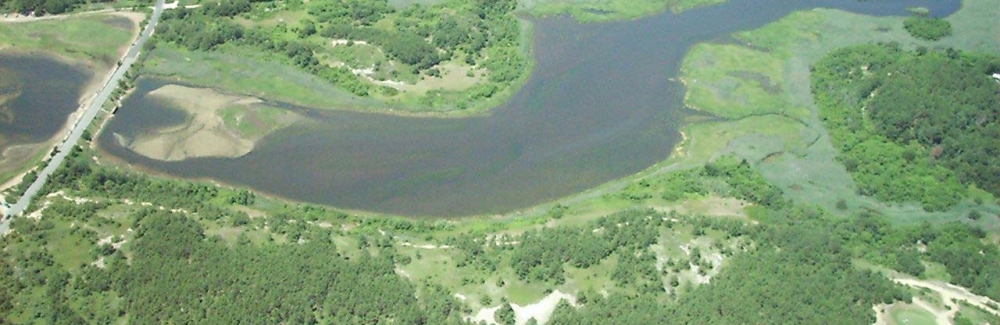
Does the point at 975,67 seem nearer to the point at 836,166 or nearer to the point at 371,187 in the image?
the point at 836,166

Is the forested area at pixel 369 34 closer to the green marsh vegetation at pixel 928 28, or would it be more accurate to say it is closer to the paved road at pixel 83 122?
the paved road at pixel 83 122

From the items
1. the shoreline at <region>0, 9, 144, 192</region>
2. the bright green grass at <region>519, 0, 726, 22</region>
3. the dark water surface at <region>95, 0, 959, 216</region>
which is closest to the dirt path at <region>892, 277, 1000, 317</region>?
the dark water surface at <region>95, 0, 959, 216</region>

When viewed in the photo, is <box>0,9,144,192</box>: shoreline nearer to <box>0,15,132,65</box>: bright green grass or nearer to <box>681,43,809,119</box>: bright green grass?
<box>0,15,132,65</box>: bright green grass

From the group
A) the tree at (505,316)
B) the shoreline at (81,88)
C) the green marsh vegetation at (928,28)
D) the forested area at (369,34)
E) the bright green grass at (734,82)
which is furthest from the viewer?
the green marsh vegetation at (928,28)

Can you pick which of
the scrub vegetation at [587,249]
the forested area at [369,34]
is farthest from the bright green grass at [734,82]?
the forested area at [369,34]

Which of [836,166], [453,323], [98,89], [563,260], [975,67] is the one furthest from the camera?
[975,67]

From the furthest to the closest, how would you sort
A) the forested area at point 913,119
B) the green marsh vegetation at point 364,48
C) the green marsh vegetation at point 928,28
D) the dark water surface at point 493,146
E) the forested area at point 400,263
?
1. the green marsh vegetation at point 928,28
2. the green marsh vegetation at point 364,48
3. the forested area at point 913,119
4. the dark water surface at point 493,146
5. the forested area at point 400,263

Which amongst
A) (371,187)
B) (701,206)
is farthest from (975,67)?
(371,187)
